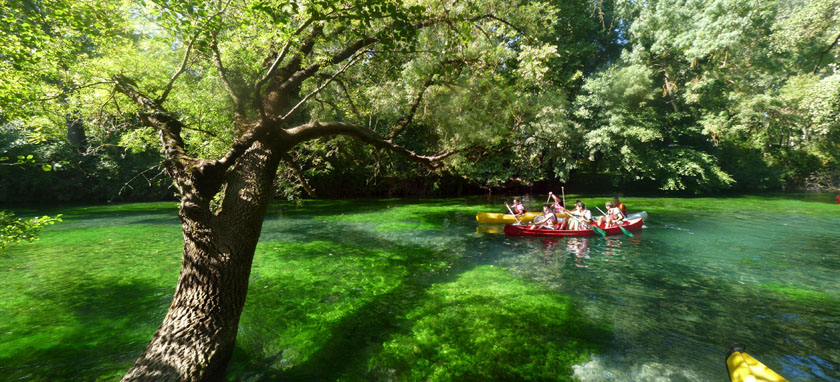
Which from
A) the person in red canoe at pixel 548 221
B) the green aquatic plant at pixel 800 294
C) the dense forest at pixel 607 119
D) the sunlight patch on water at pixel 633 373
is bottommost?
the sunlight patch on water at pixel 633 373

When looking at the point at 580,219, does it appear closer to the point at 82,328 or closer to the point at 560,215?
the point at 560,215

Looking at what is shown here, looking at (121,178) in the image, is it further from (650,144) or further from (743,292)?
(650,144)

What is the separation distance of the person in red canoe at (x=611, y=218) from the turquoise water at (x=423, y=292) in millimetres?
879

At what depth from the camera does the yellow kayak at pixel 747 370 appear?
2816 millimetres

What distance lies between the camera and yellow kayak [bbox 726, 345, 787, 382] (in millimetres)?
2816

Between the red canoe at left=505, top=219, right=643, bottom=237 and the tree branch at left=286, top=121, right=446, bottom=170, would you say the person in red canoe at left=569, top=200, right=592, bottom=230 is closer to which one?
the red canoe at left=505, top=219, right=643, bottom=237

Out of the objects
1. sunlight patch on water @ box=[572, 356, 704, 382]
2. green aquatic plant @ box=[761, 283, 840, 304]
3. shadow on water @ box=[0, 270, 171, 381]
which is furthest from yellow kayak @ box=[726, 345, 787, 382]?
shadow on water @ box=[0, 270, 171, 381]

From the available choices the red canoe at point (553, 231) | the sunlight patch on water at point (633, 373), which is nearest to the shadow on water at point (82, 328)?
the sunlight patch on water at point (633, 373)

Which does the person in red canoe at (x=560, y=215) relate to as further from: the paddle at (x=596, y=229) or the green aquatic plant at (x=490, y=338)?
the green aquatic plant at (x=490, y=338)

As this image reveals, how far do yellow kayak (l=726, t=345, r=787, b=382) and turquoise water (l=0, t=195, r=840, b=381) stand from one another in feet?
2.74

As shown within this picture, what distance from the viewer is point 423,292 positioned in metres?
6.51

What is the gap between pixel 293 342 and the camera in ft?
15.3

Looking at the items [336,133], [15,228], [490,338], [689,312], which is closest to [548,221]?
[689,312]

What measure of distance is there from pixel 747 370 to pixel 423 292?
456 cm
